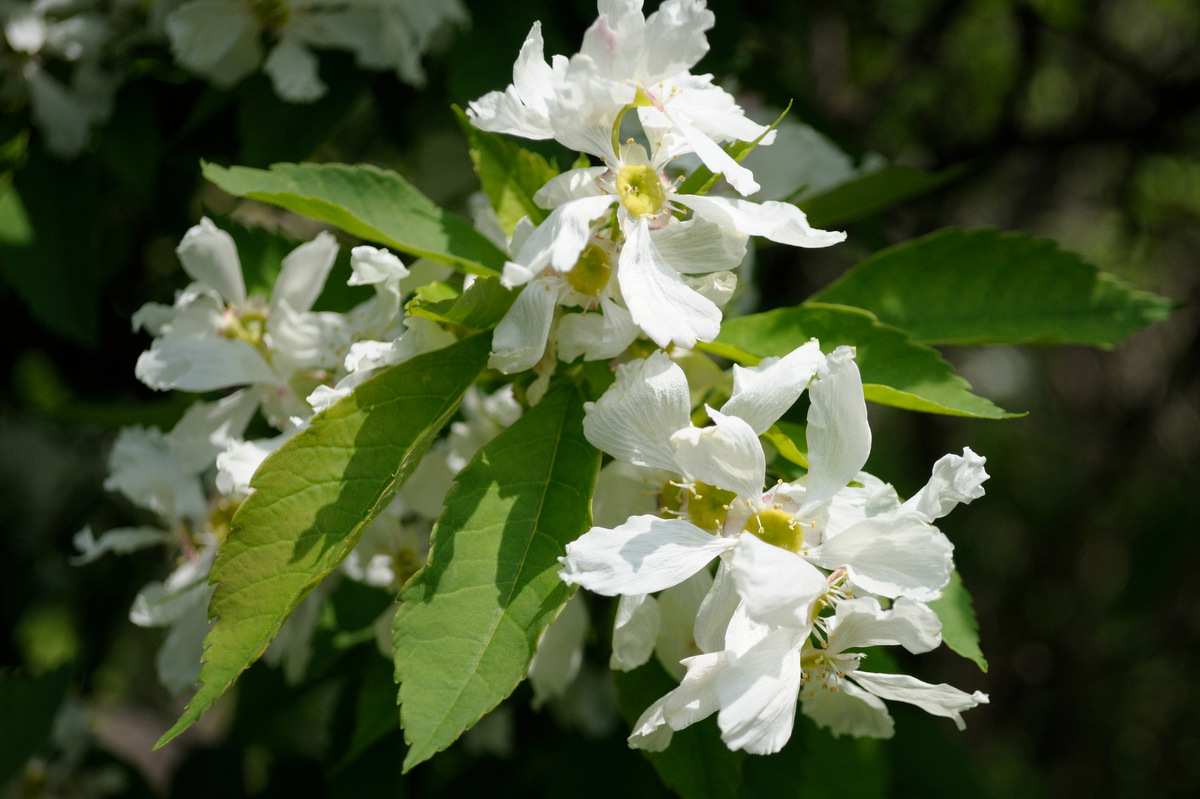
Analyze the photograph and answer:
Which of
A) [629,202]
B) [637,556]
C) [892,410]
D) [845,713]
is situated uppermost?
[629,202]

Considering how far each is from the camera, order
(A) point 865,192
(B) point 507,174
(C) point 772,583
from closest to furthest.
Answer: (C) point 772,583 < (B) point 507,174 < (A) point 865,192

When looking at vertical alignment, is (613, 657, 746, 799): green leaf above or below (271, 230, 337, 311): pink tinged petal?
below

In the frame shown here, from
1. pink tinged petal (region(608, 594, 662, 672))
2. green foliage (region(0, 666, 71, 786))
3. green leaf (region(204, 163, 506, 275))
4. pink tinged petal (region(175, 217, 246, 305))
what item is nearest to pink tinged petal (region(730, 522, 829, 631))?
pink tinged petal (region(608, 594, 662, 672))

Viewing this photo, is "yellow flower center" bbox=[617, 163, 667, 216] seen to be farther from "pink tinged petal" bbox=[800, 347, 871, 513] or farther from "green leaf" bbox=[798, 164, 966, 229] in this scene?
"green leaf" bbox=[798, 164, 966, 229]

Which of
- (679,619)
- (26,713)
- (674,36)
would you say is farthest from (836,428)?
(26,713)

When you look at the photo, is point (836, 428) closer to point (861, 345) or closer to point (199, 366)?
point (861, 345)

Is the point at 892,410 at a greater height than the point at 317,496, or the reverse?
the point at 317,496

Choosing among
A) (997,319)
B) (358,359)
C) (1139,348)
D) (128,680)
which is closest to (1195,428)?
(1139,348)
